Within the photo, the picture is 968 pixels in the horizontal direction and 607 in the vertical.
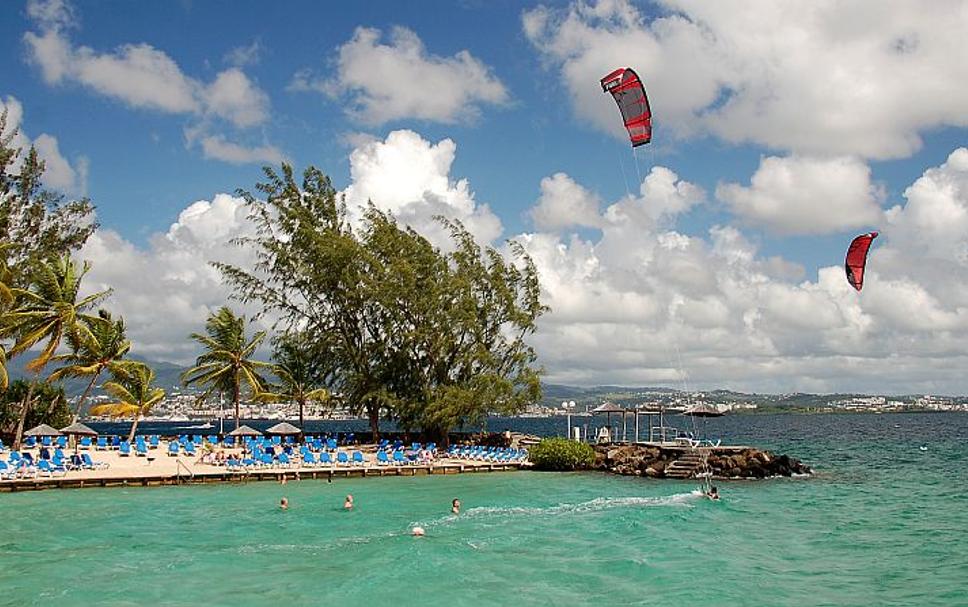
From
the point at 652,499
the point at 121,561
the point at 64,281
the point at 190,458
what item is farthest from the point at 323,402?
the point at 121,561

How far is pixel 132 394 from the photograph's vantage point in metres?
48.8

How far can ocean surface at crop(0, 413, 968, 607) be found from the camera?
1722 centimetres

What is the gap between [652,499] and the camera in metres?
29.8

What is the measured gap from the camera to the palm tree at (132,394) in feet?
154

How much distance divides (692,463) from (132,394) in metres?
31.9

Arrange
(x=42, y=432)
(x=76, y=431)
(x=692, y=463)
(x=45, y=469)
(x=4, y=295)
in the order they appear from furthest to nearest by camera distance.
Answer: (x=76, y=431)
(x=42, y=432)
(x=692, y=463)
(x=4, y=295)
(x=45, y=469)

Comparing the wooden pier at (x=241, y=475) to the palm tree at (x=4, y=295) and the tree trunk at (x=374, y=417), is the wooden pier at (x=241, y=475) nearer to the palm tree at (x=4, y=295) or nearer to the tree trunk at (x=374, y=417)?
the tree trunk at (x=374, y=417)

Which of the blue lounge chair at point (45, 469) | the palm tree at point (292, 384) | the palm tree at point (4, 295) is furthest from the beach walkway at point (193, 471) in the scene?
the palm tree at point (292, 384)

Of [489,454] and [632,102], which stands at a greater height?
[632,102]

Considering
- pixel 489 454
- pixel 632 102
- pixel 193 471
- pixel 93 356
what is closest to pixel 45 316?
pixel 93 356

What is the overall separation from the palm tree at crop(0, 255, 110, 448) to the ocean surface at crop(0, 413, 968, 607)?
472 inches

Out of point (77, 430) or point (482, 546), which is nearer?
point (482, 546)

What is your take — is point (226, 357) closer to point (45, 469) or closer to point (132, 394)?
point (132, 394)

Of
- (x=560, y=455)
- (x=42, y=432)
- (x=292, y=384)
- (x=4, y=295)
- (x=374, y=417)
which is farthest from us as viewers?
(x=292, y=384)
